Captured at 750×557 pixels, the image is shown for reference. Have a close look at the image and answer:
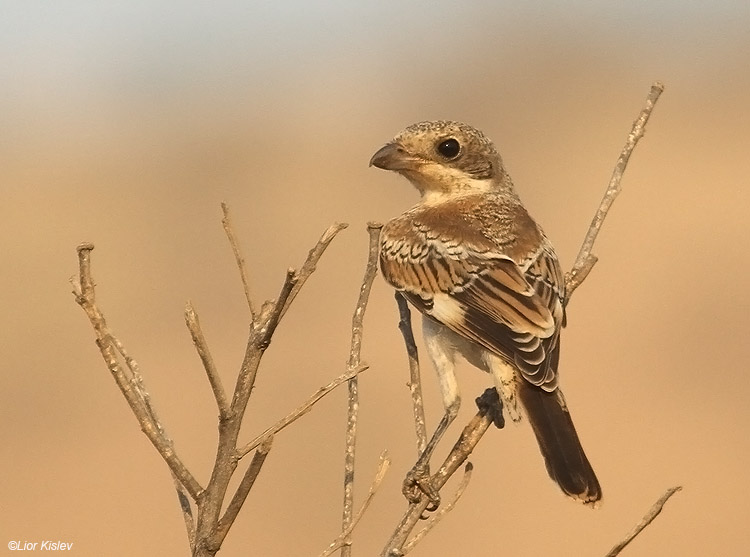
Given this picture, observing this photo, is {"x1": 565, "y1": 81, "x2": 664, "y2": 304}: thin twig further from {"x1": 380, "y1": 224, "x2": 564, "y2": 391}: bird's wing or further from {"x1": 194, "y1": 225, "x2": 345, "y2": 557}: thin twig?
{"x1": 194, "y1": 225, "x2": 345, "y2": 557}: thin twig

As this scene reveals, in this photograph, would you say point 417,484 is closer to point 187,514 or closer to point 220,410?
point 187,514

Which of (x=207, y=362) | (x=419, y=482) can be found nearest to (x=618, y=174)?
(x=419, y=482)

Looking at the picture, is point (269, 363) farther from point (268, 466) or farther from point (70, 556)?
point (70, 556)

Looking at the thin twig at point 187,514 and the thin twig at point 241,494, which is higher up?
the thin twig at point 241,494

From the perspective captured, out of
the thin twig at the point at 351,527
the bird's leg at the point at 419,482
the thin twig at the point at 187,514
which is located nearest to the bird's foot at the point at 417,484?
the bird's leg at the point at 419,482

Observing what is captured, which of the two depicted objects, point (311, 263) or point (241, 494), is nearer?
point (241, 494)

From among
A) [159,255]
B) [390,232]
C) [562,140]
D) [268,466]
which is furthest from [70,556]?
[562,140]

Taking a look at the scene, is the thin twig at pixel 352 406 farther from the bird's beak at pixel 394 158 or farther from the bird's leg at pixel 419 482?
the bird's beak at pixel 394 158
